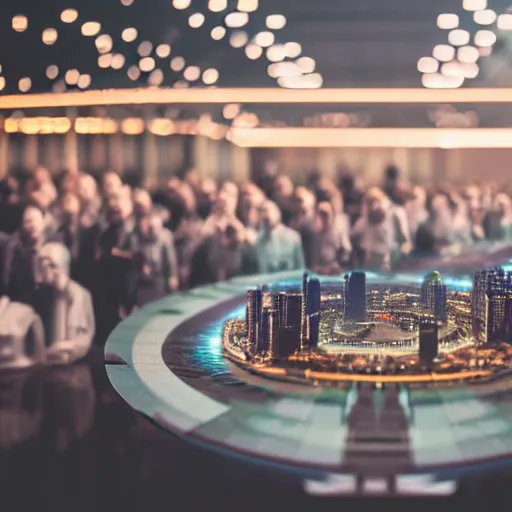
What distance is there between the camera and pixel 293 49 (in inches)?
57.6

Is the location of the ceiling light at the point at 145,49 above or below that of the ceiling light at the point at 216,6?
below

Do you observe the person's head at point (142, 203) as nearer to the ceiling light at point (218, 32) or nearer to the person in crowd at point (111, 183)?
the person in crowd at point (111, 183)

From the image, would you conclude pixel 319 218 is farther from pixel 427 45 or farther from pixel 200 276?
pixel 427 45

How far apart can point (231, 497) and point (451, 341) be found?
479 millimetres

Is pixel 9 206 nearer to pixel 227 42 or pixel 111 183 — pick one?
pixel 111 183

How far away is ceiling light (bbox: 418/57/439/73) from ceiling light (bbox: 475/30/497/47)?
9cm

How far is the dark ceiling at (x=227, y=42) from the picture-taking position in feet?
4.75

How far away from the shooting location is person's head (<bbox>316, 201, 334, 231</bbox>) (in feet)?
5.16

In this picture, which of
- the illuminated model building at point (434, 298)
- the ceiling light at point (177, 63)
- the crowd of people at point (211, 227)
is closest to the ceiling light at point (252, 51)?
the ceiling light at point (177, 63)

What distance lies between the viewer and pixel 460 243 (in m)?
1.54

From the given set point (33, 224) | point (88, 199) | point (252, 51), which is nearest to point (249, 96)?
point (252, 51)

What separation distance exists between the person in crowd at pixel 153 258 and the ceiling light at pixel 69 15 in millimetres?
413

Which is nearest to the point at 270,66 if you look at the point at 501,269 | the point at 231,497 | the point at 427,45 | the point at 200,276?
the point at 427,45

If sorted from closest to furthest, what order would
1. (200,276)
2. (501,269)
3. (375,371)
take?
1. (375,371)
2. (501,269)
3. (200,276)
